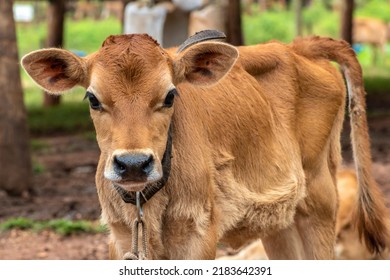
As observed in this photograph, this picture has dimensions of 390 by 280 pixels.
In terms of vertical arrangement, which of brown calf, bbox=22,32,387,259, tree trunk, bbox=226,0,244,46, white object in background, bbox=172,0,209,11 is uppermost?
brown calf, bbox=22,32,387,259

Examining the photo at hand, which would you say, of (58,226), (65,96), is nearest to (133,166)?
(58,226)

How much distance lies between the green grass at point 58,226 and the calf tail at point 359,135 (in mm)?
3151

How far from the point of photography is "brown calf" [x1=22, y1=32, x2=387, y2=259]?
208 inches

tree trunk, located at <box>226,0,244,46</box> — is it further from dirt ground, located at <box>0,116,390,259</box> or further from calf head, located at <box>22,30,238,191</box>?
calf head, located at <box>22,30,238,191</box>

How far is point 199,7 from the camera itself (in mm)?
14883

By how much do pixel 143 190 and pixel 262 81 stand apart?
164 cm

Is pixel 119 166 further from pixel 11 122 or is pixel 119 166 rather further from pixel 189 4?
pixel 189 4

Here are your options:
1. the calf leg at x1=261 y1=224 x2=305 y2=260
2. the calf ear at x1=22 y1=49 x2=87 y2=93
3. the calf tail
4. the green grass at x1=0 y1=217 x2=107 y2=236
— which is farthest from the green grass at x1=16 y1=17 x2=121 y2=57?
the calf ear at x1=22 y1=49 x2=87 y2=93

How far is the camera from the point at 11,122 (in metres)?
11.7

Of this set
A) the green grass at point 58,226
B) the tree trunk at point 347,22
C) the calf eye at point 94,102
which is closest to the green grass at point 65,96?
the green grass at point 58,226

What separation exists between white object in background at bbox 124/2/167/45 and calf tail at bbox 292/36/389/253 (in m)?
7.60

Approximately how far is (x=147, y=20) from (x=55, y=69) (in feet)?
30.6

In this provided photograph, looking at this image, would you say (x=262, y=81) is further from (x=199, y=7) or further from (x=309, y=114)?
(x=199, y=7)

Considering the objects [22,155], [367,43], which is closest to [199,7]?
[22,155]
